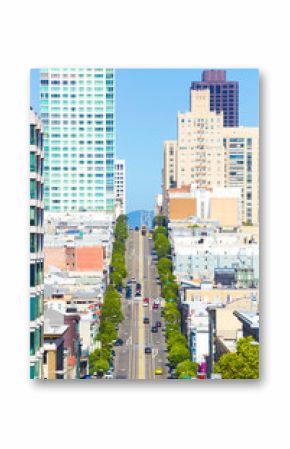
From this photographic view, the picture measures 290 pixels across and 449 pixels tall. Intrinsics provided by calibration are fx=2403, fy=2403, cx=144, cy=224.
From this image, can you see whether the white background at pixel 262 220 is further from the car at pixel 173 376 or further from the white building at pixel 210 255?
the white building at pixel 210 255

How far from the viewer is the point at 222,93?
23469 millimetres

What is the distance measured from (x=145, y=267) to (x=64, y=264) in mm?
846

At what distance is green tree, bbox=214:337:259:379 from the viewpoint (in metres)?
23.1

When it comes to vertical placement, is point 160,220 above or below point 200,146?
below

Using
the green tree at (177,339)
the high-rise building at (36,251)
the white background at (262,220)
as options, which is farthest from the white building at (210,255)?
the high-rise building at (36,251)

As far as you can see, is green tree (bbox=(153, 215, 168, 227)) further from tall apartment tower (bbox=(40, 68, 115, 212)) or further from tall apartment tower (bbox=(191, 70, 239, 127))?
tall apartment tower (bbox=(191, 70, 239, 127))

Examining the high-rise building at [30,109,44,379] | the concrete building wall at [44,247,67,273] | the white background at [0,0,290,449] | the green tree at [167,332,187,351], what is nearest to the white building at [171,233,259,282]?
the white background at [0,0,290,449]

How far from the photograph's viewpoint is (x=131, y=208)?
23.8 meters

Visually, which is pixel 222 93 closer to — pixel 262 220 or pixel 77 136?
pixel 262 220

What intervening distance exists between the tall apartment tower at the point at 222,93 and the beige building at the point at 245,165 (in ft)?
0.45

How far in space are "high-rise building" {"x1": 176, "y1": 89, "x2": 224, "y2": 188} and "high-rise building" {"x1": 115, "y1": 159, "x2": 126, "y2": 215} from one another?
0.55 m

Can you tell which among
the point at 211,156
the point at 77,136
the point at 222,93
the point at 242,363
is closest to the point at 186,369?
the point at 242,363

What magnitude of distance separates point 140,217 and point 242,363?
183 cm
